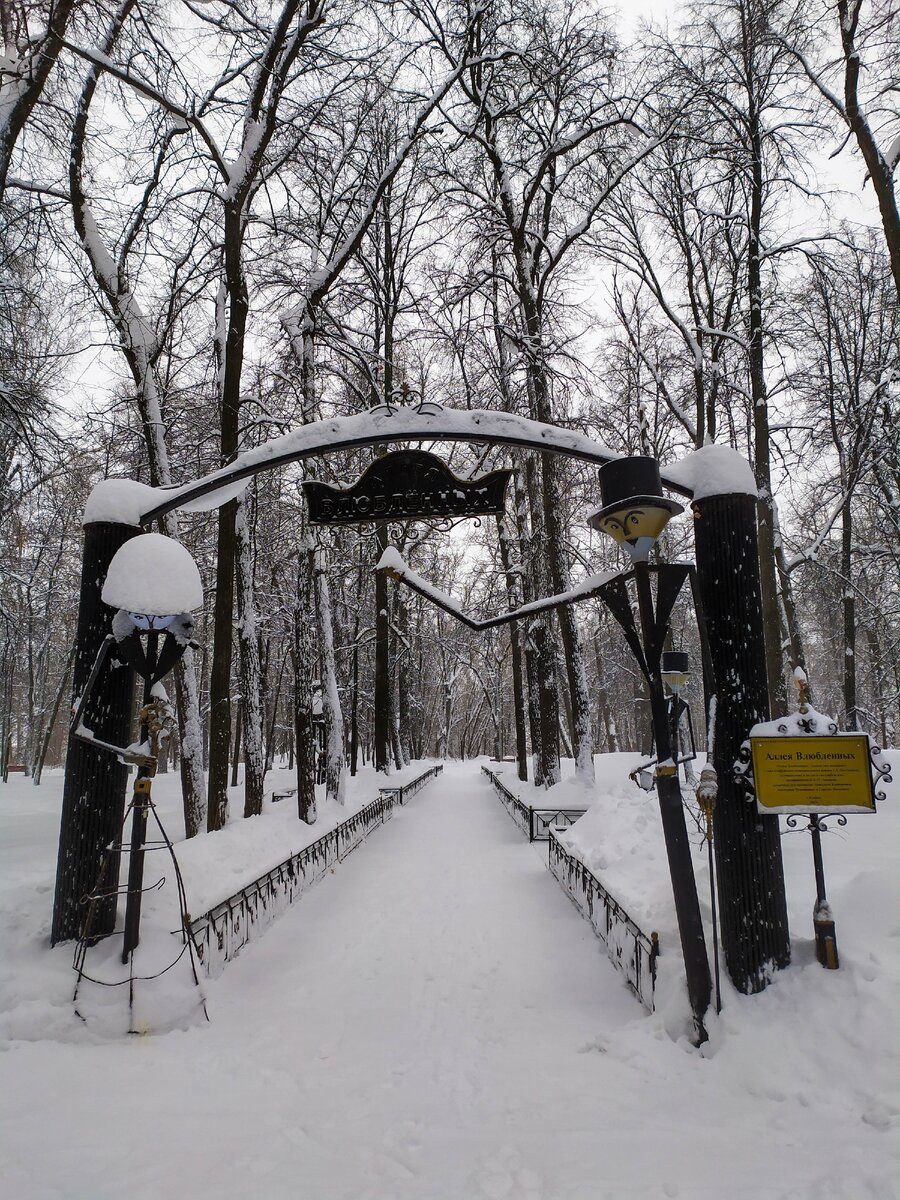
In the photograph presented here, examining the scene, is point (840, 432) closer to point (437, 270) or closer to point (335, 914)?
point (437, 270)

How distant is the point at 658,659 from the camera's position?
409 centimetres

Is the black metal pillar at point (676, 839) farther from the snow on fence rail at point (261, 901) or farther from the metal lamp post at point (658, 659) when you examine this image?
the snow on fence rail at point (261, 901)

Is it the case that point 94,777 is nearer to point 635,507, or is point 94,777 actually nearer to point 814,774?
point 635,507

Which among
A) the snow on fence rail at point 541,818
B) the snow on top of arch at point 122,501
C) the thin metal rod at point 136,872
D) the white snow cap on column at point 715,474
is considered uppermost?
the snow on top of arch at point 122,501

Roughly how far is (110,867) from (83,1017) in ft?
3.31

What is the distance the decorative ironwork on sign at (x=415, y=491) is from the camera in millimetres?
5574

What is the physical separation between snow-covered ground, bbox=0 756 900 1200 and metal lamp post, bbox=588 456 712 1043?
1.30 feet

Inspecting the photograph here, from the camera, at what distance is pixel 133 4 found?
7.58m

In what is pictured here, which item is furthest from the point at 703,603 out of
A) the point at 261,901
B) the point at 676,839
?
the point at 261,901

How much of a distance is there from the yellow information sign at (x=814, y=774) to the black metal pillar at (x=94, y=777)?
→ 15.3ft

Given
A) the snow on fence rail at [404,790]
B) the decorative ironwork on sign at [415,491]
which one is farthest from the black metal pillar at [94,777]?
the snow on fence rail at [404,790]

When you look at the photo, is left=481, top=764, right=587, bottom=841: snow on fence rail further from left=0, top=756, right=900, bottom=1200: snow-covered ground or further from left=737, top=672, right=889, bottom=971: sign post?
left=737, top=672, right=889, bottom=971: sign post

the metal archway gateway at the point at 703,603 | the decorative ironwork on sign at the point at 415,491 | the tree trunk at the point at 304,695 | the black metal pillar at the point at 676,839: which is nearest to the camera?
the black metal pillar at the point at 676,839

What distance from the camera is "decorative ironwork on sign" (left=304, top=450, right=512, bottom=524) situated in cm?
557
